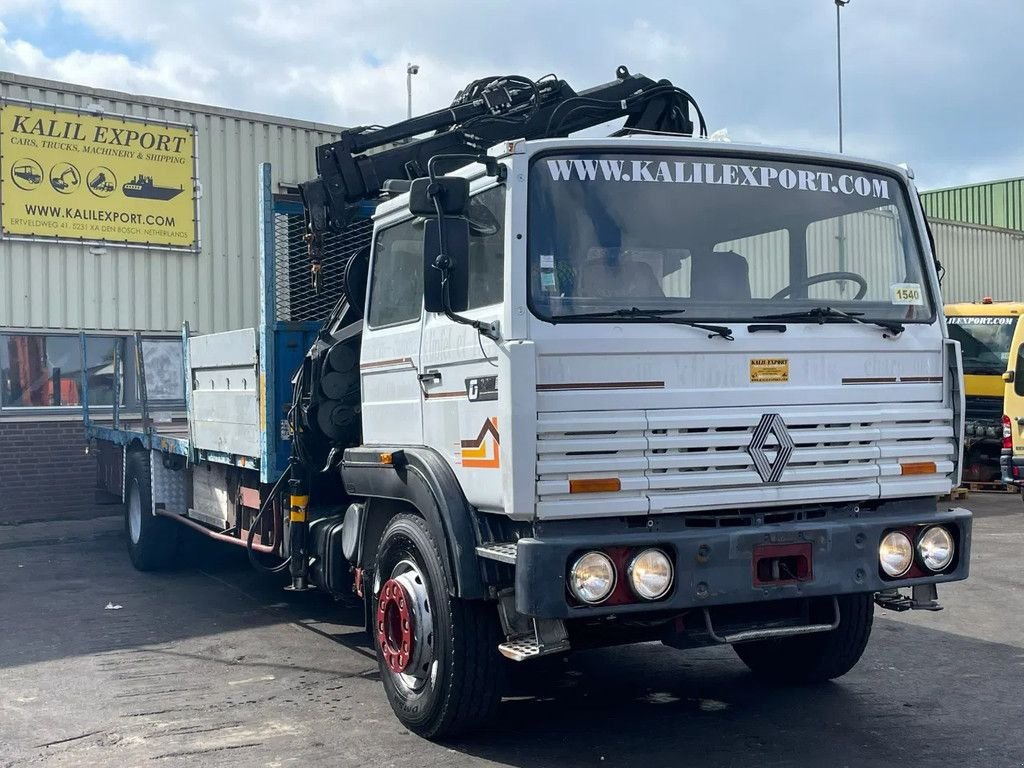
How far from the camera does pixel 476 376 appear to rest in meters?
4.67

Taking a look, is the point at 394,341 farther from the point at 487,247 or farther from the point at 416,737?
the point at 416,737

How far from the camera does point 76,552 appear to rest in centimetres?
1134

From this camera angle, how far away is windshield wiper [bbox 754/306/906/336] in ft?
15.7

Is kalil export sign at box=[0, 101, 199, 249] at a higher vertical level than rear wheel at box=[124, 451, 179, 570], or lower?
higher

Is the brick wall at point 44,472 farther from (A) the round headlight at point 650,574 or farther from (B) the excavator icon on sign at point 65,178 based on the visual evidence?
(A) the round headlight at point 650,574

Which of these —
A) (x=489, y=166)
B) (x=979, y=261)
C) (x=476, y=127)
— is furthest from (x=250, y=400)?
(x=979, y=261)

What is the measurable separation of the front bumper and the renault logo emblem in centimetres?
23

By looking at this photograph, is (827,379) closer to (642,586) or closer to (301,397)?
(642,586)

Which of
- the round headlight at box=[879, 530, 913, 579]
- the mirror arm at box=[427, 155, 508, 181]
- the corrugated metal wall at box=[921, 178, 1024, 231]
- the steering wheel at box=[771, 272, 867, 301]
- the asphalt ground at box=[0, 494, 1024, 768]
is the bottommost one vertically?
the asphalt ground at box=[0, 494, 1024, 768]

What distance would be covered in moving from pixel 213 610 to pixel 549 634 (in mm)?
4389

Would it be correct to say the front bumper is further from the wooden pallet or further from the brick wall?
the wooden pallet

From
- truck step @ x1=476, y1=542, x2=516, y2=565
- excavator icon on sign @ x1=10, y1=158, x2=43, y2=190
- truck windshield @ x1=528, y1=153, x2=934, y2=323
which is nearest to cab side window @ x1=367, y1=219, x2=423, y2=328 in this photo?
truck windshield @ x1=528, y1=153, x2=934, y2=323

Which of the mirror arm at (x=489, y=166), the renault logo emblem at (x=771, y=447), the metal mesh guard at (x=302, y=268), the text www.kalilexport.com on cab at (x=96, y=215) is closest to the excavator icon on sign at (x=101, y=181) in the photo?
the text www.kalilexport.com on cab at (x=96, y=215)

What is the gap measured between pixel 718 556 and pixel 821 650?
5.52 ft
